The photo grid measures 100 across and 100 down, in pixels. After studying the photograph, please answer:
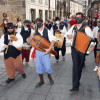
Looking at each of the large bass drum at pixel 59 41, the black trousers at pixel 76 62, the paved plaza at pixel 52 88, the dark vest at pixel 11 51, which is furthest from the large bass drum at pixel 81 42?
the large bass drum at pixel 59 41

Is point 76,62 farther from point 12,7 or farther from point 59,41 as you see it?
point 12,7

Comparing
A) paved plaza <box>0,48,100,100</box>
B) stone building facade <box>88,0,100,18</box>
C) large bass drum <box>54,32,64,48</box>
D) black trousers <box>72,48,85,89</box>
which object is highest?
stone building facade <box>88,0,100,18</box>

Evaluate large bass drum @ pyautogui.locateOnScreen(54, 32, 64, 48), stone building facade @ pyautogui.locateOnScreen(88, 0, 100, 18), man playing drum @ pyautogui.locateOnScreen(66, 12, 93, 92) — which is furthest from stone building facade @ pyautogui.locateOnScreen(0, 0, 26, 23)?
stone building facade @ pyautogui.locateOnScreen(88, 0, 100, 18)

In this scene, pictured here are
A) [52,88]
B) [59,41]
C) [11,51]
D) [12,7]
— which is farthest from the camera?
[12,7]

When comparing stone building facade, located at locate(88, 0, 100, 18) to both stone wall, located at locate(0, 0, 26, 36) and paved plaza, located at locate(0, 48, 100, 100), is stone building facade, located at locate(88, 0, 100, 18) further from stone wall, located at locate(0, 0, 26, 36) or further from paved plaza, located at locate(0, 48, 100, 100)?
paved plaza, located at locate(0, 48, 100, 100)

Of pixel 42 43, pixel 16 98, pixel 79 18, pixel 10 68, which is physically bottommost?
pixel 16 98

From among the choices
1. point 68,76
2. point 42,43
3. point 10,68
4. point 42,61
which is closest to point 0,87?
point 10,68

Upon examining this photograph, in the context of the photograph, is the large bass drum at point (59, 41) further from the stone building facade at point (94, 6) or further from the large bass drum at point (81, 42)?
the stone building facade at point (94, 6)

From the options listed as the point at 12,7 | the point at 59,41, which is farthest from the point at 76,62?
the point at 12,7

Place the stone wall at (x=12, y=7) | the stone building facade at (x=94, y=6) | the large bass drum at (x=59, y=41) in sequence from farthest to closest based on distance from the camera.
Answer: the stone building facade at (x=94, y=6) < the stone wall at (x=12, y=7) < the large bass drum at (x=59, y=41)

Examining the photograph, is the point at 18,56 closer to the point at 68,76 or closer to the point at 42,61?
the point at 42,61

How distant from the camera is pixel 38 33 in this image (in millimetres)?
4203

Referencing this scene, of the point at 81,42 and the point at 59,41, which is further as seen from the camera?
the point at 59,41

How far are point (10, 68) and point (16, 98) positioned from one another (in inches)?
45.2
